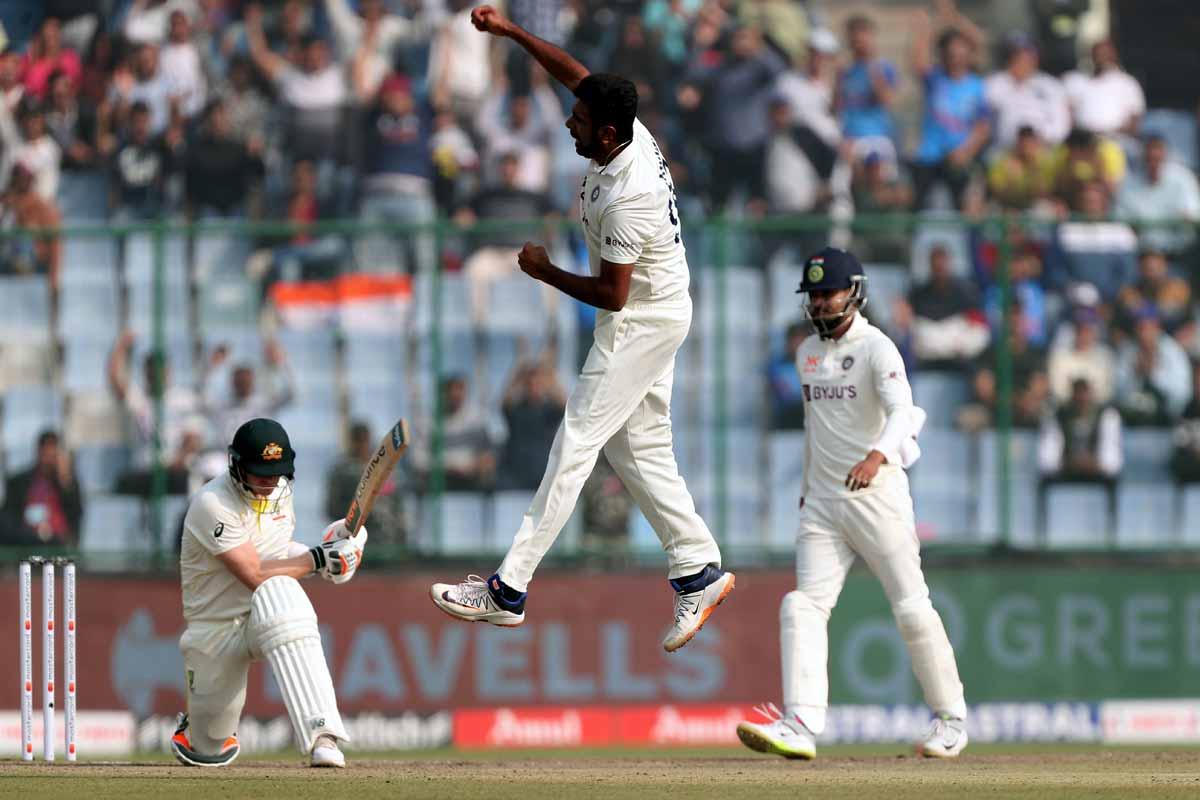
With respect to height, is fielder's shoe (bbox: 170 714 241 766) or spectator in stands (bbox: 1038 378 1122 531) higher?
spectator in stands (bbox: 1038 378 1122 531)

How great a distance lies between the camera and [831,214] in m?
14.4

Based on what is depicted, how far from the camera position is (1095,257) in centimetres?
1335

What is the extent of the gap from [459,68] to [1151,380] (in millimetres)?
5784

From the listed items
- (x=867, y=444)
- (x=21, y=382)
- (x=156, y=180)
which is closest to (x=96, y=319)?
(x=21, y=382)

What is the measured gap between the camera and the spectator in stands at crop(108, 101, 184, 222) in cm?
1478

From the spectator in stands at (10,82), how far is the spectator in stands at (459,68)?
316cm

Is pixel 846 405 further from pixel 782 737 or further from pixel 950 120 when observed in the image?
pixel 950 120

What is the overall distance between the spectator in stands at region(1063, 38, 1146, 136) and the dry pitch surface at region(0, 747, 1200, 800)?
7578 millimetres

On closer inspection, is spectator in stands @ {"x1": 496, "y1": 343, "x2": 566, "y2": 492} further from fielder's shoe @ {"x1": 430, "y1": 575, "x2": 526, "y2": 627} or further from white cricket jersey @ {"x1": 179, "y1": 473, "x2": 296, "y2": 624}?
fielder's shoe @ {"x1": 430, "y1": 575, "x2": 526, "y2": 627}

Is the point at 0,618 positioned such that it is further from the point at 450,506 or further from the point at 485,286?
the point at 485,286

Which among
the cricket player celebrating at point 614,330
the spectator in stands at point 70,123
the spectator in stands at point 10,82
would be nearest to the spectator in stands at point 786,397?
the cricket player celebrating at point 614,330

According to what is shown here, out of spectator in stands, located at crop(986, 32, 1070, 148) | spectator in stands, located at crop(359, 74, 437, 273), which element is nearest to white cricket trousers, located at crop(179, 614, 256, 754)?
spectator in stands, located at crop(359, 74, 437, 273)

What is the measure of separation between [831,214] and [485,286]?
2.83 m

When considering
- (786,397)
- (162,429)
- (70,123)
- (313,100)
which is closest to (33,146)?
(70,123)
